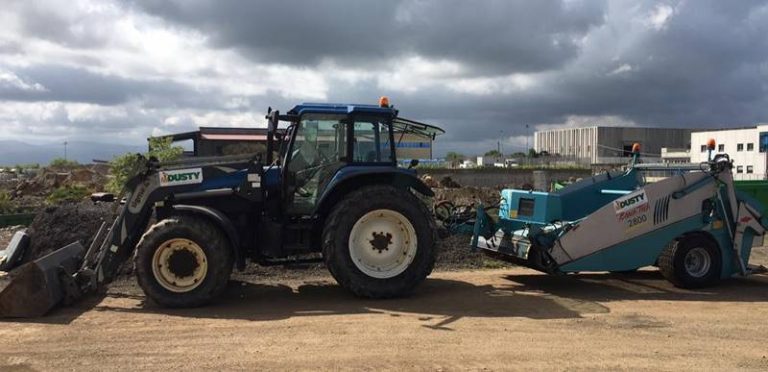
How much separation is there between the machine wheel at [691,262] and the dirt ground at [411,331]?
171mm

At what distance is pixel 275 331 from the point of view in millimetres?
6246

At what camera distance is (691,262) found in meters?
8.92

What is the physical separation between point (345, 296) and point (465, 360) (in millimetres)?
2845

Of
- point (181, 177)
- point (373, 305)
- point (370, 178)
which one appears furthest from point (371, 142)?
point (181, 177)

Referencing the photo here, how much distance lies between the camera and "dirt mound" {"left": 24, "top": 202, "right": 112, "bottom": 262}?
32.3 ft

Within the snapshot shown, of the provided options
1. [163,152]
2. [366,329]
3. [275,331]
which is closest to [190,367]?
[275,331]

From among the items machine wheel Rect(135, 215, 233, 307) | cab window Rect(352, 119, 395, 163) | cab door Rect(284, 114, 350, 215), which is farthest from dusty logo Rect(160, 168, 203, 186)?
cab window Rect(352, 119, 395, 163)

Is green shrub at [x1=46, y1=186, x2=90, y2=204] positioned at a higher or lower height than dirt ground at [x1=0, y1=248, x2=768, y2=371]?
higher

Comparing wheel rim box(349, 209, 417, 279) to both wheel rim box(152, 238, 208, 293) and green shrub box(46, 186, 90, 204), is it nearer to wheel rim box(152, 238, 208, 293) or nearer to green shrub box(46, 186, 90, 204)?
wheel rim box(152, 238, 208, 293)

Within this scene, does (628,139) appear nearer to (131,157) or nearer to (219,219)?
(131,157)

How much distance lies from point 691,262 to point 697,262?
93 millimetres

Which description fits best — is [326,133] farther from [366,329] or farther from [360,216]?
[366,329]

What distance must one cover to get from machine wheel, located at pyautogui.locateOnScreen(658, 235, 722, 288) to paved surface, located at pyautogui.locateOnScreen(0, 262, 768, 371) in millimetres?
227

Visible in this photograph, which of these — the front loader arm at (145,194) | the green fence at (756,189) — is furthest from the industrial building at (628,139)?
the front loader arm at (145,194)
